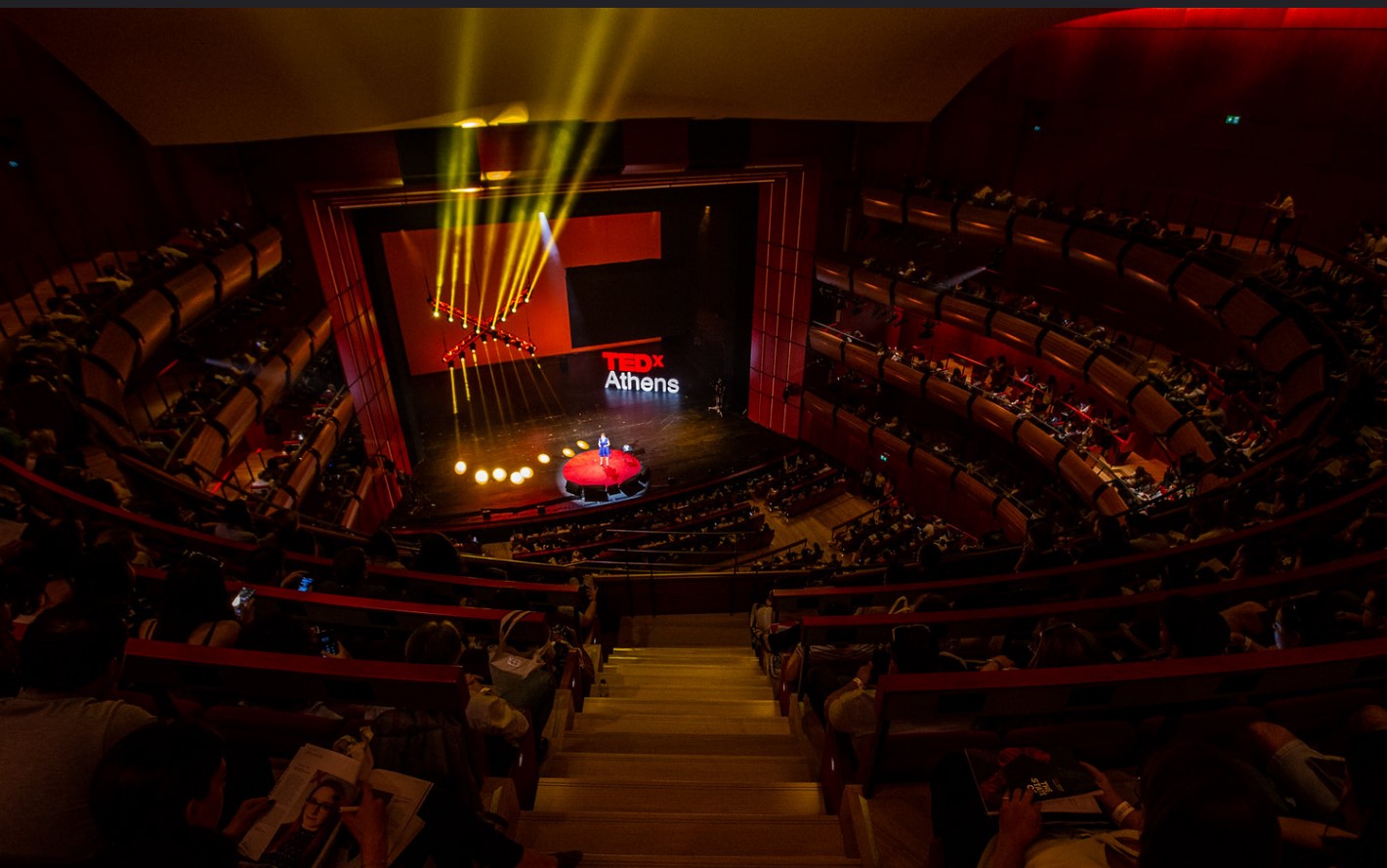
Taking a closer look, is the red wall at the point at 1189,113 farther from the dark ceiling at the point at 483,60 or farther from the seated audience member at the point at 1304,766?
the seated audience member at the point at 1304,766

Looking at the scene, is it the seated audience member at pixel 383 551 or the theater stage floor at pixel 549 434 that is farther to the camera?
the theater stage floor at pixel 549 434

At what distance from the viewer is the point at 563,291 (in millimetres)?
19922

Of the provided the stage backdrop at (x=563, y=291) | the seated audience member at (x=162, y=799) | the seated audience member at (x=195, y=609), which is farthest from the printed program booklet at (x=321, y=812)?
the stage backdrop at (x=563, y=291)

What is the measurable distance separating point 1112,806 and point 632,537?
41.9 ft

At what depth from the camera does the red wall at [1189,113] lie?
415 inches

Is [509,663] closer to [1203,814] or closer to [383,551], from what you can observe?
Answer: [383,551]

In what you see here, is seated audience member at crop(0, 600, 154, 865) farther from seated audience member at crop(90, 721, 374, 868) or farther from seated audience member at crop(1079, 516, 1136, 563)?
seated audience member at crop(1079, 516, 1136, 563)

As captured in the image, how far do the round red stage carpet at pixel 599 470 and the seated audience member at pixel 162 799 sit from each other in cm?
1558

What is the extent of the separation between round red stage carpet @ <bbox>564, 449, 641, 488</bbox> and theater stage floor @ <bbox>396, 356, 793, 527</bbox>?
10.7 inches

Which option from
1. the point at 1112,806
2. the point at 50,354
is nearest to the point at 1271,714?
the point at 1112,806

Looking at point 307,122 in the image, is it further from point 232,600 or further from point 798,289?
point 798,289

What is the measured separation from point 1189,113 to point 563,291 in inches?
585

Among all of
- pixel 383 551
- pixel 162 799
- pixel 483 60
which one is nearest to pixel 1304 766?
pixel 162 799

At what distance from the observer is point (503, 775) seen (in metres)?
3.25
